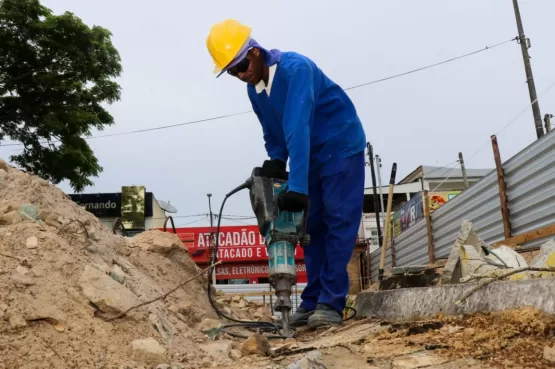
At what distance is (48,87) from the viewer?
15953mm

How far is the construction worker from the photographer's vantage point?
11.8 ft

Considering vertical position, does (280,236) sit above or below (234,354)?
above

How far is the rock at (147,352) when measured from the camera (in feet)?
8.13

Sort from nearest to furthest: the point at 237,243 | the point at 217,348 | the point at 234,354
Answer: the point at 234,354, the point at 217,348, the point at 237,243

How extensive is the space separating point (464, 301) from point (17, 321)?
1995mm

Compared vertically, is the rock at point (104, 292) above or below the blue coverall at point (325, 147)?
below

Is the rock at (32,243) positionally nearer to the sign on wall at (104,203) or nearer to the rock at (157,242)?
the rock at (157,242)

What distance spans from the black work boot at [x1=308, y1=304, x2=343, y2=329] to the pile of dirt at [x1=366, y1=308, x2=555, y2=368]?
1.41 meters

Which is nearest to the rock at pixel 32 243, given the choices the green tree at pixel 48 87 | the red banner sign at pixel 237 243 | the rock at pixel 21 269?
the rock at pixel 21 269

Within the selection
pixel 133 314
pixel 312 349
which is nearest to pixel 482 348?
pixel 312 349

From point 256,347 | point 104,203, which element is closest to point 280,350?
point 256,347

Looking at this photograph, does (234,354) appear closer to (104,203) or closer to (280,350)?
(280,350)

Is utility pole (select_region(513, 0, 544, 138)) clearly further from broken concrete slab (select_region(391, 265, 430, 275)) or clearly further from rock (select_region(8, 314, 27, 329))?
rock (select_region(8, 314, 27, 329))

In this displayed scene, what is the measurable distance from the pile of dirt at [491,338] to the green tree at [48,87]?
15.0 metres
